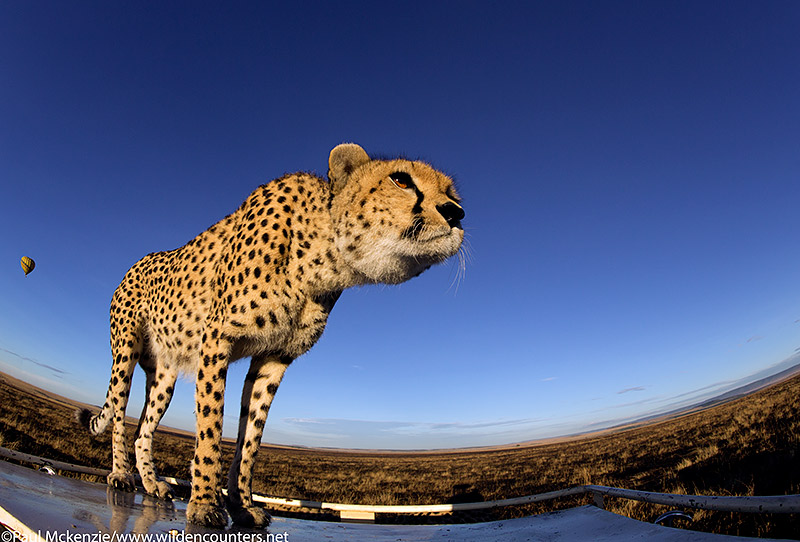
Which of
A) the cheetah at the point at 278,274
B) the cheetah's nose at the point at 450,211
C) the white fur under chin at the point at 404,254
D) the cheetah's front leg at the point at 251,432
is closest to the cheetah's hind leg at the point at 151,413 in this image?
the cheetah at the point at 278,274

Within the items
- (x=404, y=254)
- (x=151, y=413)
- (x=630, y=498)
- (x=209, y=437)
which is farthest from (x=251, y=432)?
(x=630, y=498)

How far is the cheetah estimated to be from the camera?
294 centimetres

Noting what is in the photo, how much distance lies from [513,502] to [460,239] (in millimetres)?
3698

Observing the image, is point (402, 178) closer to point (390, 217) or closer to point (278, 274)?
point (390, 217)

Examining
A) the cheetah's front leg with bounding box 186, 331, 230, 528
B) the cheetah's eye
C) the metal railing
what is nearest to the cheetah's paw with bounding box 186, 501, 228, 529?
the cheetah's front leg with bounding box 186, 331, 230, 528

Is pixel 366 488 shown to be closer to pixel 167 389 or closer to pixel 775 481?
pixel 775 481

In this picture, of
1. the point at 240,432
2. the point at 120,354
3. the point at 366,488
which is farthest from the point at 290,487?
the point at 240,432

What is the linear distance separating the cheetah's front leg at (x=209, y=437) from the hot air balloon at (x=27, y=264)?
58.5 ft

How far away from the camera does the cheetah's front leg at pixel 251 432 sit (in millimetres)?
2903

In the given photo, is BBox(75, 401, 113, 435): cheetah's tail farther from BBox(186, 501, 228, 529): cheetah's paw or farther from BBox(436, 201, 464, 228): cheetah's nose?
BBox(436, 201, 464, 228): cheetah's nose

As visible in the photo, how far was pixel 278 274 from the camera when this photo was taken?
3123 millimetres

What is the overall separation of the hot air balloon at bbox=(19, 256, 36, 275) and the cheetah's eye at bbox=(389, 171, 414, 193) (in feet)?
61.2

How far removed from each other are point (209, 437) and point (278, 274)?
1.26 m

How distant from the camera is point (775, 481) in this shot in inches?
297
